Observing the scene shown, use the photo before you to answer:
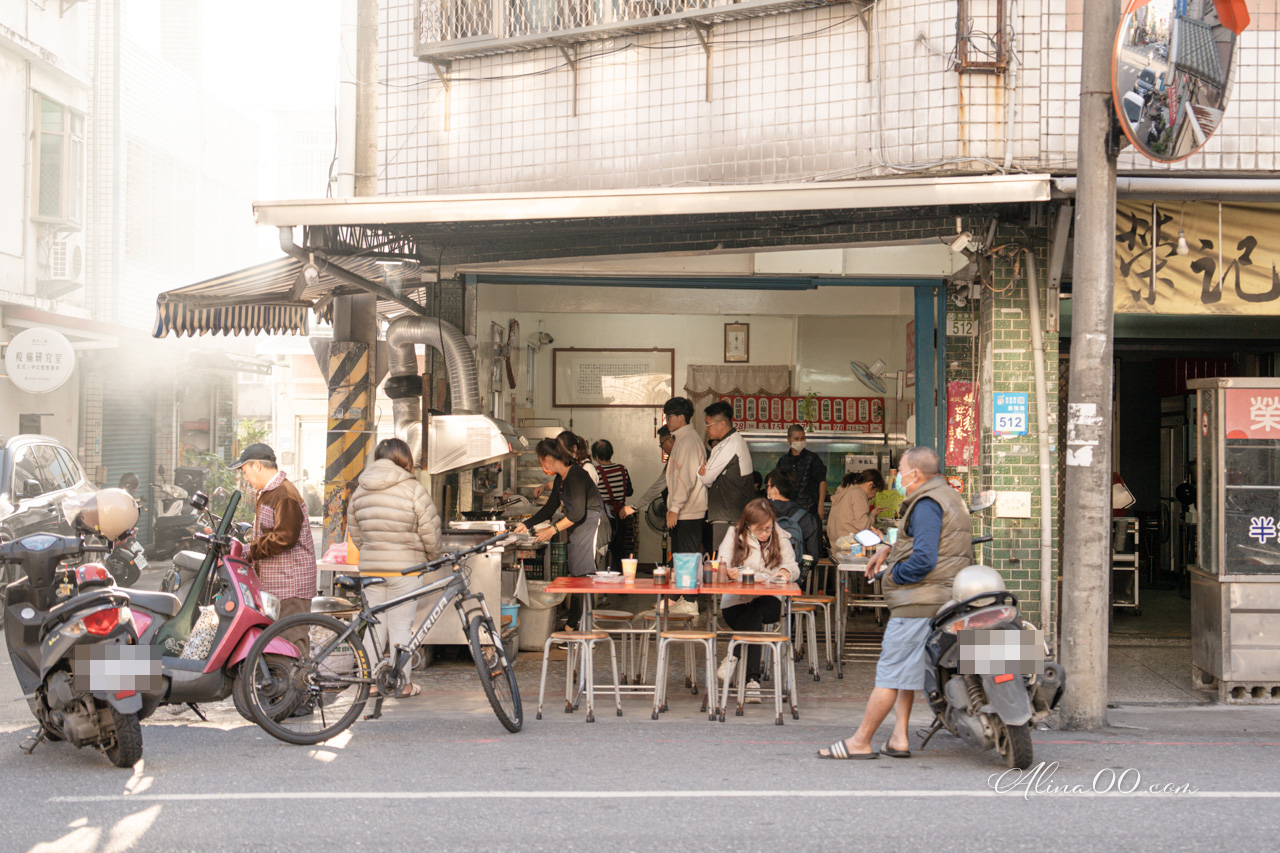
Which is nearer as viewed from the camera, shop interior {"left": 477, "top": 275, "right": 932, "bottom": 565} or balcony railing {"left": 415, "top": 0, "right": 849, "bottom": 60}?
balcony railing {"left": 415, "top": 0, "right": 849, "bottom": 60}

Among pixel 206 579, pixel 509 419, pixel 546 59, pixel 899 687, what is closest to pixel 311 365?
pixel 509 419

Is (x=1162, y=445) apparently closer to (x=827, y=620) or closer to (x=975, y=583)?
(x=827, y=620)

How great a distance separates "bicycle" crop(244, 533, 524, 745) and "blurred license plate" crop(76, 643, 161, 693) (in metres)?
0.63

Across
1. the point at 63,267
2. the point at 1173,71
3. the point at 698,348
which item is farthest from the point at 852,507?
the point at 63,267

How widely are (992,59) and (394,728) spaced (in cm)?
636

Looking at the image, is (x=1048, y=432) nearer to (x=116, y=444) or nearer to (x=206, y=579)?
(x=206, y=579)

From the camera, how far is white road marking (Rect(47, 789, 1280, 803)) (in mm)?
5562

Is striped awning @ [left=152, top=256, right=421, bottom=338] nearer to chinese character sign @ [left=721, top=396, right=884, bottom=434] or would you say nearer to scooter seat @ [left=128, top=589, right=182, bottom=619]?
scooter seat @ [left=128, top=589, right=182, bottom=619]

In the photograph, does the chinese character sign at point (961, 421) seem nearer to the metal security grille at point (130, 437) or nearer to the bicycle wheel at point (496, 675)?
the bicycle wheel at point (496, 675)

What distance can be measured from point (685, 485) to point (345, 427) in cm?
324

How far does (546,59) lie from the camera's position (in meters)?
10.1

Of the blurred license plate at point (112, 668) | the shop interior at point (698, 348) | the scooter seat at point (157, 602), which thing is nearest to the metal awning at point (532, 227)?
the shop interior at point (698, 348)

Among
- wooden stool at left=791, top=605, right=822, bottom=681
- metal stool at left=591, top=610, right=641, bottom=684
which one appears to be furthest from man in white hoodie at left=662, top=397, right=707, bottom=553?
wooden stool at left=791, top=605, right=822, bottom=681

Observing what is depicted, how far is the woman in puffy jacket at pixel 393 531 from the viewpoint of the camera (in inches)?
314
